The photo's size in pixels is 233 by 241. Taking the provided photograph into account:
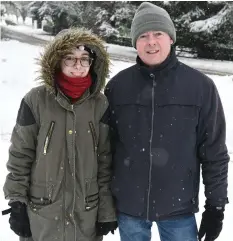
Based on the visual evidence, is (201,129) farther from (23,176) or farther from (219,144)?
(23,176)

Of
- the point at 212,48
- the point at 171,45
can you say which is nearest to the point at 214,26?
the point at 212,48

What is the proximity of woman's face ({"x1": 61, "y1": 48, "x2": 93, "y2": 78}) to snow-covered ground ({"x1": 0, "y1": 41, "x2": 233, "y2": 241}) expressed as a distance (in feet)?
1.20

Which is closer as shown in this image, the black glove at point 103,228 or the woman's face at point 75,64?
the woman's face at point 75,64

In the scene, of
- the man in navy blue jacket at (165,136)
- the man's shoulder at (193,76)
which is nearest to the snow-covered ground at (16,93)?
the man in navy blue jacket at (165,136)

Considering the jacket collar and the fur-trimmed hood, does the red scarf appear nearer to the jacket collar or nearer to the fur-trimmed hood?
the fur-trimmed hood

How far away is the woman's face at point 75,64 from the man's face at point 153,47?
366 millimetres

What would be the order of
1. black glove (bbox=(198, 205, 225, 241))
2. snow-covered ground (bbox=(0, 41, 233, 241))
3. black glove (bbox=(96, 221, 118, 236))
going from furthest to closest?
snow-covered ground (bbox=(0, 41, 233, 241)) → black glove (bbox=(96, 221, 118, 236)) → black glove (bbox=(198, 205, 225, 241))

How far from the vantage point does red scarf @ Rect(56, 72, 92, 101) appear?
8.07ft

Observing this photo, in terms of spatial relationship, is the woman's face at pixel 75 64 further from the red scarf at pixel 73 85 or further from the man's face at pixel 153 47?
the man's face at pixel 153 47

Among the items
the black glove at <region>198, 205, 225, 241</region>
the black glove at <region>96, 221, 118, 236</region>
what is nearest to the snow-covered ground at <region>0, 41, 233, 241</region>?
the black glove at <region>96, 221, 118, 236</region>

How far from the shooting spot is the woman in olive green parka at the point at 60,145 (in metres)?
2.45

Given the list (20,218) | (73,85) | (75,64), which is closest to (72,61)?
(75,64)

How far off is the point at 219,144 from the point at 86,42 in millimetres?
1071

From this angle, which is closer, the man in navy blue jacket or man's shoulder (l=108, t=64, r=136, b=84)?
the man in navy blue jacket
